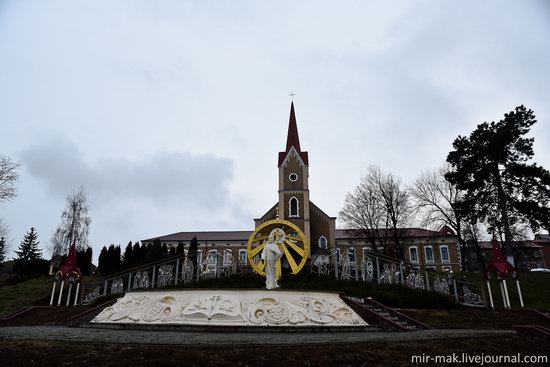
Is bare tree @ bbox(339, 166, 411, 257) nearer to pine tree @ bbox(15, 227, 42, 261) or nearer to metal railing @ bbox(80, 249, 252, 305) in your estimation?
metal railing @ bbox(80, 249, 252, 305)

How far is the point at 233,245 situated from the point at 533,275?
1469 inches

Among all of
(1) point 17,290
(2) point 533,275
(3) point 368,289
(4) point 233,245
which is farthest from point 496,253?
(4) point 233,245

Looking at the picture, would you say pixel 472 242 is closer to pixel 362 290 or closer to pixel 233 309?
pixel 362 290

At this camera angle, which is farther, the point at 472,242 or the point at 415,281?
the point at 472,242

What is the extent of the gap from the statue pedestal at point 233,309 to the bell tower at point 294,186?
28908 millimetres

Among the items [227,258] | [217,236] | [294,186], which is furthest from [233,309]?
[217,236]

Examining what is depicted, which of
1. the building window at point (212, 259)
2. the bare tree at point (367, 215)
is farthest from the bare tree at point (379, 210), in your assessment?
the building window at point (212, 259)

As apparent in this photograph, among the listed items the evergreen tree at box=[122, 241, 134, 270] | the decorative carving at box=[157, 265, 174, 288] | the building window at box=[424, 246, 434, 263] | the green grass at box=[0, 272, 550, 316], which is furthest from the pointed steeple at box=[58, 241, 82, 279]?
the building window at box=[424, 246, 434, 263]

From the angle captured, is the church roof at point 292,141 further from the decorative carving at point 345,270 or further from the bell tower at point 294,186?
the decorative carving at point 345,270

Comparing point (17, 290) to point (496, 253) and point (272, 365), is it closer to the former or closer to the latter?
point (272, 365)

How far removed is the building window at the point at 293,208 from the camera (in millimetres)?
41125

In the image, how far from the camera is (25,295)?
71.3 feet

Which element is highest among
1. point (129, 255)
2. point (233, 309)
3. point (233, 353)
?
point (129, 255)

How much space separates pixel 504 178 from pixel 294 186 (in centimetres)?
2103
